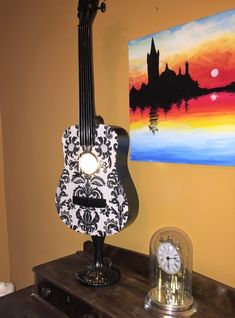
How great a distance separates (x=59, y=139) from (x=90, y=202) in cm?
61

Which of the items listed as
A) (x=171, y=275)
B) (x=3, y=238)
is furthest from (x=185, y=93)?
(x=3, y=238)

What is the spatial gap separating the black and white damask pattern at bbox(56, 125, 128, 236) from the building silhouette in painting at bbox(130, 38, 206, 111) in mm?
204

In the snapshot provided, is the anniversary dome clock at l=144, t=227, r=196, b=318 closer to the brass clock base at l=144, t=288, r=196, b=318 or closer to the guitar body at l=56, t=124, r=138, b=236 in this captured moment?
the brass clock base at l=144, t=288, r=196, b=318

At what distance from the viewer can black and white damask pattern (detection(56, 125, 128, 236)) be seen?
3.68 feet

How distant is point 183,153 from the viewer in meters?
1.08

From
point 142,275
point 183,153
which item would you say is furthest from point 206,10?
point 142,275

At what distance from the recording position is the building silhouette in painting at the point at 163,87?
105 centimetres

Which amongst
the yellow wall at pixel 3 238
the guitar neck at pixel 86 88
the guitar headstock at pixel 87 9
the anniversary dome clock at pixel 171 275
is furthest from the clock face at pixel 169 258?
the yellow wall at pixel 3 238

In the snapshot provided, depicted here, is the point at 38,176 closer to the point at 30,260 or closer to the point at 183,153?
the point at 30,260

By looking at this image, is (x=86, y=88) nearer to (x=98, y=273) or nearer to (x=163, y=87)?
(x=163, y=87)

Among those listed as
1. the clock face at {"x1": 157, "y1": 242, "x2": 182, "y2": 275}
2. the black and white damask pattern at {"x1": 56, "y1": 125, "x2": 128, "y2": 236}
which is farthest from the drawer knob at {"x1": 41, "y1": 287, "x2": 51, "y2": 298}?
the clock face at {"x1": 157, "y1": 242, "x2": 182, "y2": 275}

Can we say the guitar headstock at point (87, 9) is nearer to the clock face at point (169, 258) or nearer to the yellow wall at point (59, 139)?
the yellow wall at point (59, 139)

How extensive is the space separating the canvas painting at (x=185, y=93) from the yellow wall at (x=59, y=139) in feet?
0.15

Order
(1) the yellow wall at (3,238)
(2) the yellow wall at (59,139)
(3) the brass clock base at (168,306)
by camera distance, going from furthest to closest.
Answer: (1) the yellow wall at (3,238)
(2) the yellow wall at (59,139)
(3) the brass clock base at (168,306)
